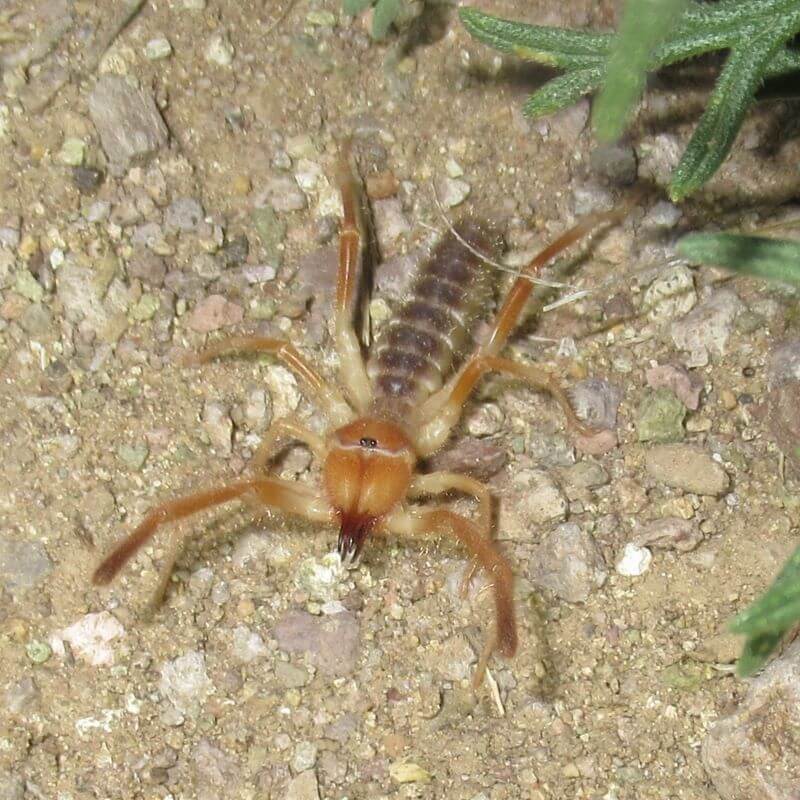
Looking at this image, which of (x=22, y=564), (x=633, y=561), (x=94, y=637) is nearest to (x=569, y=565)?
(x=633, y=561)

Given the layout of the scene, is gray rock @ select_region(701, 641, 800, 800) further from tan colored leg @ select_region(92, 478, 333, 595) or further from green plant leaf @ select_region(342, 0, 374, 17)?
green plant leaf @ select_region(342, 0, 374, 17)

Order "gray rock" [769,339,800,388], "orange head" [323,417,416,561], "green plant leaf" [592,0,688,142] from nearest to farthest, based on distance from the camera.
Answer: "green plant leaf" [592,0,688,142], "orange head" [323,417,416,561], "gray rock" [769,339,800,388]

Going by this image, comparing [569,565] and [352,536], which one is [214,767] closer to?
[352,536]

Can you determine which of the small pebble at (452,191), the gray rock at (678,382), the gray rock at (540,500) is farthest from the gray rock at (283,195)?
the gray rock at (678,382)

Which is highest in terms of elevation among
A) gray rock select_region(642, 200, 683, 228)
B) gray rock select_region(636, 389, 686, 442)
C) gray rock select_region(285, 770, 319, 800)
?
gray rock select_region(642, 200, 683, 228)

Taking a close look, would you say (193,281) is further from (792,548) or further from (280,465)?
(792,548)

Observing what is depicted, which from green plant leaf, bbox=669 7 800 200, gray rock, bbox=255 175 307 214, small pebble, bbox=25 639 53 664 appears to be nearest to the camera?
green plant leaf, bbox=669 7 800 200

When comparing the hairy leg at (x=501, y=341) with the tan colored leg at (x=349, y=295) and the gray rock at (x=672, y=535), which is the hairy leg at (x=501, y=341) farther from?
the gray rock at (x=672, y=535)

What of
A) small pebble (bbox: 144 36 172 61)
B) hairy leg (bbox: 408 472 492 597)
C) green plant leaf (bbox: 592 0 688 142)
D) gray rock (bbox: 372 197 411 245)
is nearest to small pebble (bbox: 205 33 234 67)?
small pebble (bbox: 144 36 172 61)
